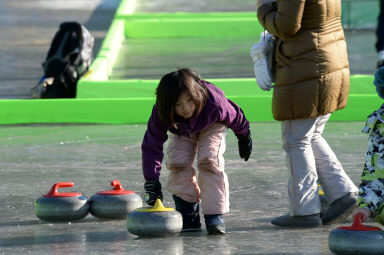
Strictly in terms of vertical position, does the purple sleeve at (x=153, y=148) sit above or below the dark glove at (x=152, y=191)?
above

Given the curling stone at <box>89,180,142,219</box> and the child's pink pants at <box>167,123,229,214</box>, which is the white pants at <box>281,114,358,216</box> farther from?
the curling stone at <box>89,180,142,219</box>

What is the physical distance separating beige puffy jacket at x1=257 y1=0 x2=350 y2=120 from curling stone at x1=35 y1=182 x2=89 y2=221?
1.24 meters

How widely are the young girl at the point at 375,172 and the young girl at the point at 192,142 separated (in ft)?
2.84

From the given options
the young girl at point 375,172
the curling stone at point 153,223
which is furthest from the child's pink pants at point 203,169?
the young girl at point 375,172

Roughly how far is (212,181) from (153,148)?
1.21 feet

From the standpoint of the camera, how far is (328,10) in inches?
207

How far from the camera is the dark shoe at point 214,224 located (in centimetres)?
500

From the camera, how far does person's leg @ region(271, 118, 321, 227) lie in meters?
5.23

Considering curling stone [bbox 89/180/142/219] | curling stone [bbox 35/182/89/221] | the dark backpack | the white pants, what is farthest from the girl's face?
the dark backpack

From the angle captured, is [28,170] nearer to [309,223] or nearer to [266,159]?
[266,159]

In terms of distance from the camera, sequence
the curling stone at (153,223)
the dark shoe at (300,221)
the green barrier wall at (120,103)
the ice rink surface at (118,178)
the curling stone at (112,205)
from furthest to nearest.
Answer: the green barrier wall at (120,103)
the curling stone at (112,205)
the dark shoe at (300,221)
the curling stone at (153,223)
the ice rink surface at (118,178)

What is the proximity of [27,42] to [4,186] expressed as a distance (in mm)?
10344

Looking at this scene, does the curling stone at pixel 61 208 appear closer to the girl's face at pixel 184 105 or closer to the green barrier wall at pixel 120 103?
the girl's face at pixel 184 105

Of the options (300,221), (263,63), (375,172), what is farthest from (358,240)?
(263,63)
